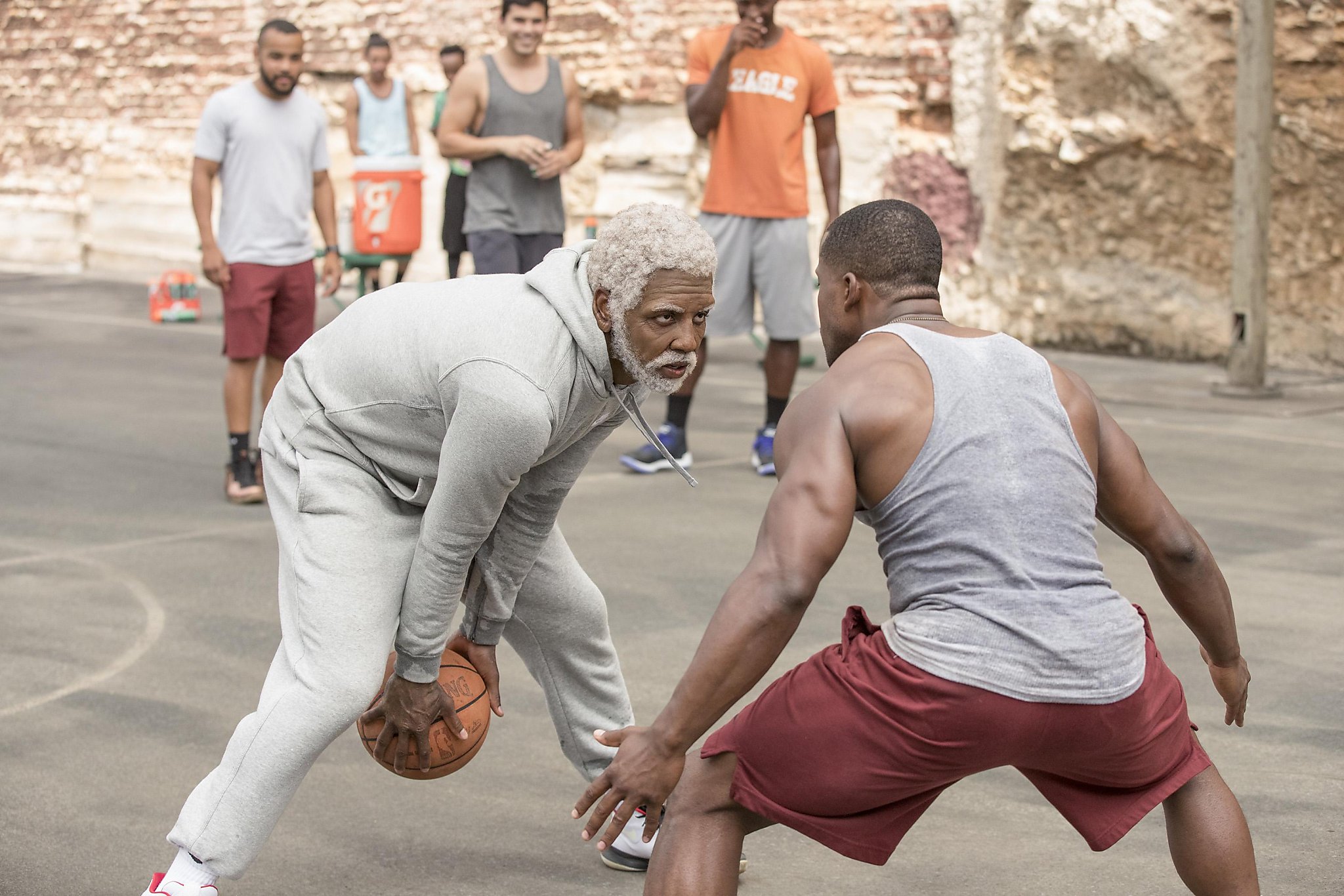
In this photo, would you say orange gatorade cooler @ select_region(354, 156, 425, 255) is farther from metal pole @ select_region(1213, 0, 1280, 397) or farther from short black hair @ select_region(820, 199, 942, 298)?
short black hair @ select_region(820, 199, 942, 298)

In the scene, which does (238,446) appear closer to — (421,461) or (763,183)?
(763,183)

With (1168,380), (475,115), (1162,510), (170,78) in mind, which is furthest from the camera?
(170,78)

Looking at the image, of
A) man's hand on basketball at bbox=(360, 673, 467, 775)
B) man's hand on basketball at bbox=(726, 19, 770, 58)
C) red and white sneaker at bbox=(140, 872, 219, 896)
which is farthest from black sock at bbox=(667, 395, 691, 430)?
red and white sneaker at bbox=(140, 872, 219, 896)

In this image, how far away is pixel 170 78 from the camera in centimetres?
1780

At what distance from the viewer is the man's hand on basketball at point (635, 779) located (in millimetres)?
2510

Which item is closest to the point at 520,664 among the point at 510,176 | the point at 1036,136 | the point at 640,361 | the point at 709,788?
the point at 640,361

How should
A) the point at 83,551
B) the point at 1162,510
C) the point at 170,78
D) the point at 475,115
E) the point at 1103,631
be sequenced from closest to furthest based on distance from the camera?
the point at 1103,631, the point at 1162,510, the point at 83,551, the point at 475,115, the point at 170,78

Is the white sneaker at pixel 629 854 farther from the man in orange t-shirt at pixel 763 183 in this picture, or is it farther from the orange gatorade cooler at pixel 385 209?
the orange gatorade cooler at pixel 385 209

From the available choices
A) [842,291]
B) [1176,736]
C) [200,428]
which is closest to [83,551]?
[200,428]

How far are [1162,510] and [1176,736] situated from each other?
0.39m

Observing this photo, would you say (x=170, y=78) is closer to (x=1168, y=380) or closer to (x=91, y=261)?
(x=91, y=261)

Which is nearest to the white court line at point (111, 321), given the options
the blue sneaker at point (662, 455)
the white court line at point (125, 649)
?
the blue sneaker at point (662, 455)

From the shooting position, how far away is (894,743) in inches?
97.1

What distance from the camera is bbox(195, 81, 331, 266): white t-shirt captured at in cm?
702
